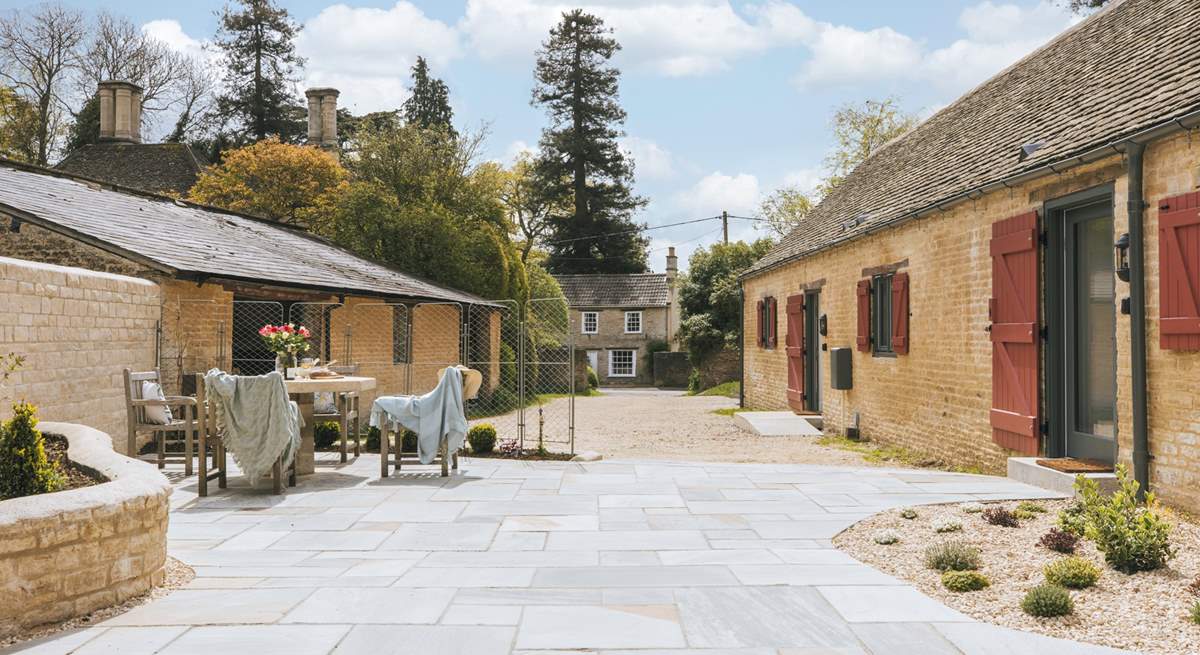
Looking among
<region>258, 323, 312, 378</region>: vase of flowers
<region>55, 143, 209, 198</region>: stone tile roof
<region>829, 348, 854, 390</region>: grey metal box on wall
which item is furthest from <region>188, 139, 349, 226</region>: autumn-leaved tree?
<region>258, 323, 312, 378</region>: vase of flowers

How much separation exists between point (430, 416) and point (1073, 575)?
225 inches

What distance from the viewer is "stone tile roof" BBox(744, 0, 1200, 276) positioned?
7121 mm

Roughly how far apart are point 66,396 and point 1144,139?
32.8 ft

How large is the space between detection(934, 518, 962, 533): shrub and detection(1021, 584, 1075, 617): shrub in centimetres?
165

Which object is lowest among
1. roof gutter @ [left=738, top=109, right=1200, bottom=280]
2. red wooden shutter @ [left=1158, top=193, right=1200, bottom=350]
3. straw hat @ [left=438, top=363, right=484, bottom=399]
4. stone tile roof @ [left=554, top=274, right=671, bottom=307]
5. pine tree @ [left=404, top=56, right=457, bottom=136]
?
straw hat @ [left=438, top=363, right=484, bottom=399]

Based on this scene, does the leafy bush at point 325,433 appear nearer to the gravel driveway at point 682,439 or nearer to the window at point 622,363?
the gravel driveway at point 682,439

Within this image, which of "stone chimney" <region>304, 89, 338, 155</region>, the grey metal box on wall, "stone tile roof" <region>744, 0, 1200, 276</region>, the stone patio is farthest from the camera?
"stone chimney" <region>304, 89, 338, 155</region>

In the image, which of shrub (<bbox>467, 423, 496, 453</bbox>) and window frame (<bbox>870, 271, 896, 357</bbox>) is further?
window frame (<bbox>870, 271, 896, 357</bbox>)

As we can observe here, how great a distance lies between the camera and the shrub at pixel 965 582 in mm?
4527

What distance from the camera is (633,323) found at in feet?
128

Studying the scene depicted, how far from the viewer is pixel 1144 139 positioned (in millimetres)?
6391

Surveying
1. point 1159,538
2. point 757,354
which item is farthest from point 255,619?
point 757,354

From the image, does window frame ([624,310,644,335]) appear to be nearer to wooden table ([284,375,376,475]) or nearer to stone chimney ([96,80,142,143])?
stone chimney ([96,80,142,143])

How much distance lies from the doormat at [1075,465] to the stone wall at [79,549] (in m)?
6.69
